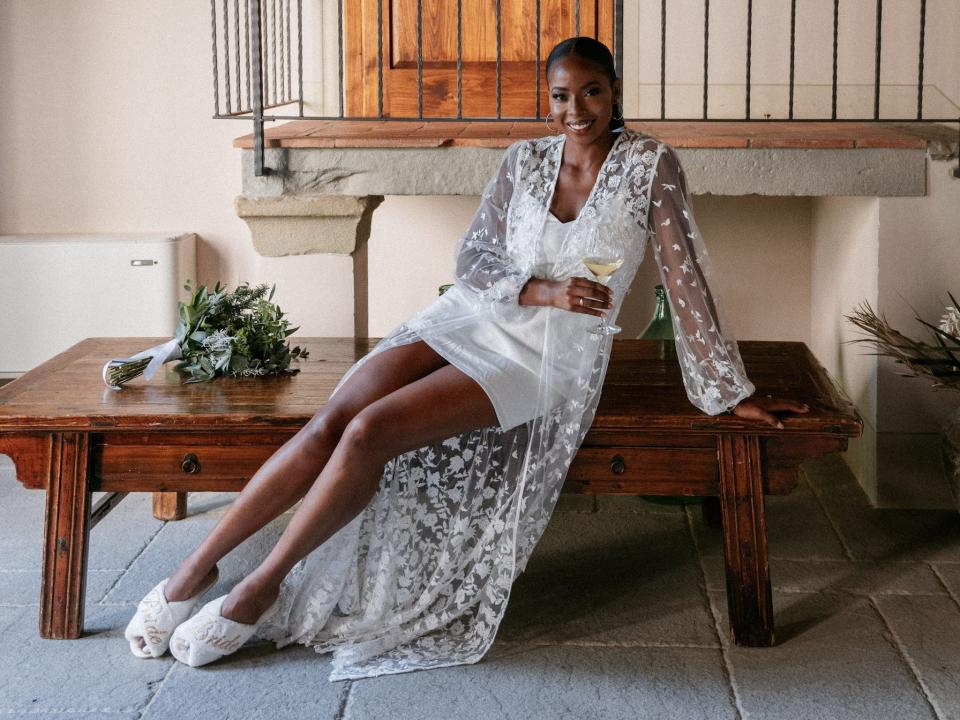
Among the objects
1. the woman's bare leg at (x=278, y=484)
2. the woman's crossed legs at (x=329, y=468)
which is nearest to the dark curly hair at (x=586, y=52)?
the woman's crossed legs at (x=329, y=468)

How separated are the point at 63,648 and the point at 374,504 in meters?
0.85

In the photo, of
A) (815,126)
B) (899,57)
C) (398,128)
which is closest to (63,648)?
(398,128)

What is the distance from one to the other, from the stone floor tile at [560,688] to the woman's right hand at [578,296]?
850 mm

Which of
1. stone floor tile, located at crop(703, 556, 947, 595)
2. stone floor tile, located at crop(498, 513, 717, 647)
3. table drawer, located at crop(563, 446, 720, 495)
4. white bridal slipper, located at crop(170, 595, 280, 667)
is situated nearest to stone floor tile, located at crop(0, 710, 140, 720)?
white bridal slipper, located at crop(170, 595, 280, 667)

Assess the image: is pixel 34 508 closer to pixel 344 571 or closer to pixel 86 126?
pixel 344 571

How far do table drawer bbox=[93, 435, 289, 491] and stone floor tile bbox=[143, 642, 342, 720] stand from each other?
0.45 metres

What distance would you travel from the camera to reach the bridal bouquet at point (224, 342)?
3.59 metres

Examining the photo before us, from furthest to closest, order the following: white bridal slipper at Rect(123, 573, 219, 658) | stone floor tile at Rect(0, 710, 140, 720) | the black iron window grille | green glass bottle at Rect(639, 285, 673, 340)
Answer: the black iron window grille < green glass bottle at Rect(639, 285, 673, 340) < white bridal slipper at Rect(123, 573, 219, 658) < stone floor tile at Rect(0, 710, 140, 720)

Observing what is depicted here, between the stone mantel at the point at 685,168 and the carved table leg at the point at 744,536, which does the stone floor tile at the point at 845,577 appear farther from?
the stone mantel at the point at 685,168

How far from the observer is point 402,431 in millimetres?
2959

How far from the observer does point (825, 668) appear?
2.97 metres

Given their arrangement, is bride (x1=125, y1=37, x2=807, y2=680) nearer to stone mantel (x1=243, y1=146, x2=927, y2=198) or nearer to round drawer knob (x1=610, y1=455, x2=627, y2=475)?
round drawer knob (x1=610, y1=455, x2=627, y2=475)

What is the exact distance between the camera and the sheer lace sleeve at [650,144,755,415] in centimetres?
309

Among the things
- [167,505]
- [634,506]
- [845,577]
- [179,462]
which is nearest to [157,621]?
[179,462]
